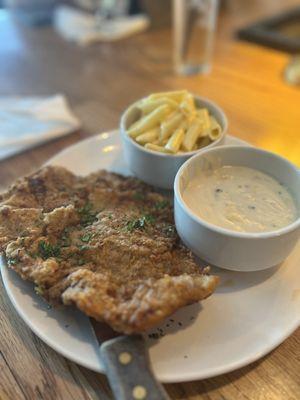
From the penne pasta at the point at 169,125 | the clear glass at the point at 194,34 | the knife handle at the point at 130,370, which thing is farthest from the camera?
the clear glass at the point at 194,34

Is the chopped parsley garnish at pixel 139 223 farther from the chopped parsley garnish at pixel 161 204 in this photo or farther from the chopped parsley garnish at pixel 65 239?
the chopped parsley garnish at pixel 65 239

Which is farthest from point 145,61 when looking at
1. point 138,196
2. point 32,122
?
point 138,196

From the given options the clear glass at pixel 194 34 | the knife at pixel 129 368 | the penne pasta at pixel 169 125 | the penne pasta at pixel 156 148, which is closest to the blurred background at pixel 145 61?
the clear glass at pixel 194 34

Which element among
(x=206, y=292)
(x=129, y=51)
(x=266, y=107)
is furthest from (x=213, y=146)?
(x=129, y=51)

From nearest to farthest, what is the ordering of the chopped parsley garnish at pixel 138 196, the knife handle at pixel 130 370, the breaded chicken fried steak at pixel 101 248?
the knife handle at pixel 130 370, the breaded chicken fried steak at pixel 101 248, the chopped parsley garnish at pixel 138 196

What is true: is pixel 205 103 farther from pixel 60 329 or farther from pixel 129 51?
pixel 129 51

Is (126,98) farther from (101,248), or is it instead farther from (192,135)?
(101,248)
